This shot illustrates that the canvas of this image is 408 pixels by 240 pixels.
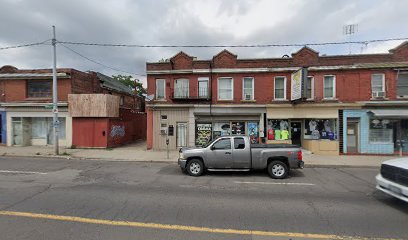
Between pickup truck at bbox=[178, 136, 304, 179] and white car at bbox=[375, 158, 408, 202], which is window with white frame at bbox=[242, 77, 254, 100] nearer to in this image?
pickup truck at bbox=[178, 136, 304, 179]

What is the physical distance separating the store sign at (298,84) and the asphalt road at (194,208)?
688 centimetres

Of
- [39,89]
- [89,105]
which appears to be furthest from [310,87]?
[39,89]

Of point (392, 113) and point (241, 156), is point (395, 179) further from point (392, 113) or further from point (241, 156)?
point (392, 113)

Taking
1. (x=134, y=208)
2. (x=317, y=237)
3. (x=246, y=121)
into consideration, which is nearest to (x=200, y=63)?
(x=246, y=121)

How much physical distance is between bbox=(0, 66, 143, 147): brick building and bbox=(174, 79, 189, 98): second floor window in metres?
8.62

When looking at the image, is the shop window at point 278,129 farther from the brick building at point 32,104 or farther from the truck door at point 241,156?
the brick building at point 32,104

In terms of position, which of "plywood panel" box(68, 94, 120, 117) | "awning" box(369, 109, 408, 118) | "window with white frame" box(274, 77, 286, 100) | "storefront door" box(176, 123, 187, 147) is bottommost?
"storefront door" box(176, 123, 187, 147)

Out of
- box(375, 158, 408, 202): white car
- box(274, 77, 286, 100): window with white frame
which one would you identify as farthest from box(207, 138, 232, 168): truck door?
box(274, 77, 286, 100): window with white frame

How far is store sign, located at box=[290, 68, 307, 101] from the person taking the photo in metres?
15.5

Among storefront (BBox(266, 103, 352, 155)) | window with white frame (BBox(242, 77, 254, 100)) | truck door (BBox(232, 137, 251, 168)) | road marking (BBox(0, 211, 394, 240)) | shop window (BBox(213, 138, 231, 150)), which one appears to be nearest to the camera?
road marking (BBox(0, 211, 394, 240))

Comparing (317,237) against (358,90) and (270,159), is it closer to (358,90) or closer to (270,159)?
(270,159)

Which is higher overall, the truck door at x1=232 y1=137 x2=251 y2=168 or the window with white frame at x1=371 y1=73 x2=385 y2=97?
the window with white frame at x1=371 y1=73 x2=385 y2=97

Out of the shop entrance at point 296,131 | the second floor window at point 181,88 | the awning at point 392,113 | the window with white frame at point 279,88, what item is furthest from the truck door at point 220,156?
the awning at point 392,113

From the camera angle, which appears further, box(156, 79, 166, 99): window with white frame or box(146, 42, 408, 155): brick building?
box(156, 79, 166, 99): window with white frame
